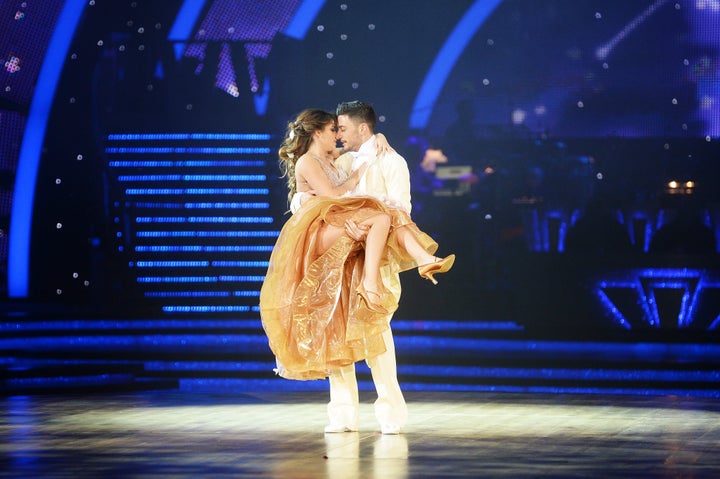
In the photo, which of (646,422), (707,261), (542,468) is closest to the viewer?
(542,468)

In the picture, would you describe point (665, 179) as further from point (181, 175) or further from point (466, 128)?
point (181, 175)

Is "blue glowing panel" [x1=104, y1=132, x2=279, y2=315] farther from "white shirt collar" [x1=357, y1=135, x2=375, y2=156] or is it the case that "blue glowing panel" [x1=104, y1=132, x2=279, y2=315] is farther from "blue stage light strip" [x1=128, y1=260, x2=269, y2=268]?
"white shirt collar" [x1=357, y1=135, x2=375, y2=156]

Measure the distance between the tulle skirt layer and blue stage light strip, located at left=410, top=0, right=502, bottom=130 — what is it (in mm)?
3614

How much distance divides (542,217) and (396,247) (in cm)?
368

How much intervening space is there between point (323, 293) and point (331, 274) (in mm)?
85

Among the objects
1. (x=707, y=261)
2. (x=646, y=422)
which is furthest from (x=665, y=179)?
(x=646, y=422)

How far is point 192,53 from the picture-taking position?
8.56m

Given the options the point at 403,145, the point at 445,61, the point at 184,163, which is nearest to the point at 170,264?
the point at 184,163

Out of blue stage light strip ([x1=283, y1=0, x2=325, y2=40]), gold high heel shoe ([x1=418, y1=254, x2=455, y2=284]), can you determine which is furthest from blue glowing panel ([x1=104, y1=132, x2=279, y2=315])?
gold high heel shoe ([x1=418, y1=254, x2=455, y2=284])

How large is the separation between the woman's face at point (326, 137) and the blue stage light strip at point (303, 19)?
3640mm

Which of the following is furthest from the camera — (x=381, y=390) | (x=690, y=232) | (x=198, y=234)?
(x=198, y=234)

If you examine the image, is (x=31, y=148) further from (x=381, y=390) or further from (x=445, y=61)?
(x=381, y=390)

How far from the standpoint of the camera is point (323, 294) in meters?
4.85

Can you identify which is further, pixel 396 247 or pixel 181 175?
pixel 181 175
